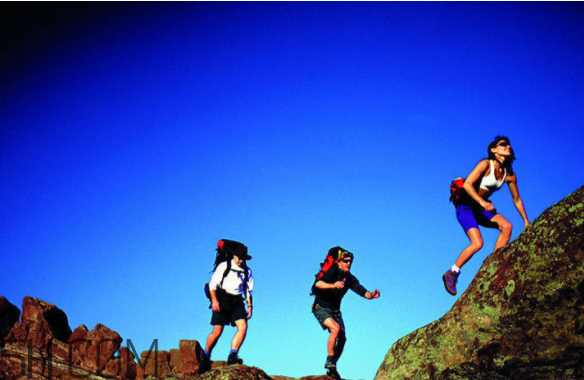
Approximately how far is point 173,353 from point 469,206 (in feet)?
44.4

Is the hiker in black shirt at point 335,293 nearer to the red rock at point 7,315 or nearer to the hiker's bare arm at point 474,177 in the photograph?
the hiker's bare arm at point 474,177

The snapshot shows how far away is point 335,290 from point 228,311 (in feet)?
8.79

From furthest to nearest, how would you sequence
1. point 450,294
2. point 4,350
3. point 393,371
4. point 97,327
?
point 97,327, point 4,350, point 450,294, point 393,371

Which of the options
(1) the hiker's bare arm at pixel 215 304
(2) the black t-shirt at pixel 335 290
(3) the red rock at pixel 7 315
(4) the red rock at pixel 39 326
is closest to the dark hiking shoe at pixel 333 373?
(2) the black t-shirt at pixel 335 290

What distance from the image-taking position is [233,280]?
13.1 metres

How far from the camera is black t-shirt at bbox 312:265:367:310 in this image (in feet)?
41.3

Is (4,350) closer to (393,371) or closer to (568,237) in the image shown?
(393,371)

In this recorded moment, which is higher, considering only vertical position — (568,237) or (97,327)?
(97,327)

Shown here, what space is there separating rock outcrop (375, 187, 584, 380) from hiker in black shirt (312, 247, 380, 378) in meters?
5.69

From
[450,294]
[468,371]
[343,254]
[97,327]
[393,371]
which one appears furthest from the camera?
[97,327]

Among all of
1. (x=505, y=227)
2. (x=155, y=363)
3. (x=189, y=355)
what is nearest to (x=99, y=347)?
(x=155, y=363)

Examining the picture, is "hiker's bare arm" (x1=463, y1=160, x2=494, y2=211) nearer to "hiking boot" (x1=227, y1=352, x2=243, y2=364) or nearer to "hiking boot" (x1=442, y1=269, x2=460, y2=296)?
"hiking boot" (x1=442, y1=269, x2=460, y2=296)

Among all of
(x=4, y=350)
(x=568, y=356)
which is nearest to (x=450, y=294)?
(x=568, y=356)

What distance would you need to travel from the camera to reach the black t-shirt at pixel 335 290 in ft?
41.3
